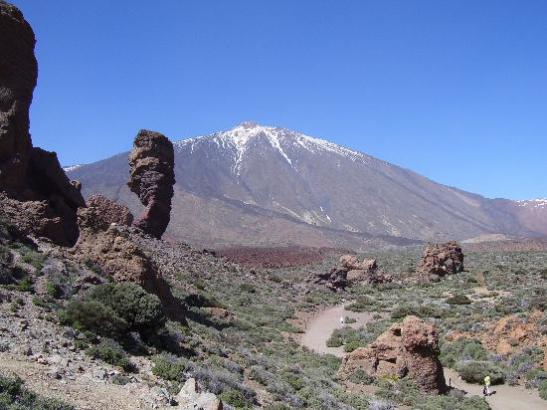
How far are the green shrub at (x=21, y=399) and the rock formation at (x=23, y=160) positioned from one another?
10478 mm

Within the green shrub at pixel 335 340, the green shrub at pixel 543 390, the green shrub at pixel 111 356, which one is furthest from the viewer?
the green shrub at pixel 335 340

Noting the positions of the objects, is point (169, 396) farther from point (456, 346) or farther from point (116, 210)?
point (116, 210)

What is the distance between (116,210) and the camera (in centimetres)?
3120

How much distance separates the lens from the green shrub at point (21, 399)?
6.74m

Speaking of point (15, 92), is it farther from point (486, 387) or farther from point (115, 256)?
point (486, 387)

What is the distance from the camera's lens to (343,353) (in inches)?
830

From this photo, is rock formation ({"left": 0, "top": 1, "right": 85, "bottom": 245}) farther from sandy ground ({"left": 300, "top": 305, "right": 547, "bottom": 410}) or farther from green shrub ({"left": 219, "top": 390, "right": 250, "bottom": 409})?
sandy ground ({"left": 300, "top": 305, "right": 547, "bottom": 410})

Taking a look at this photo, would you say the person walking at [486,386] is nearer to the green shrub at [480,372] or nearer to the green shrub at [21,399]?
the green shrub at [480,372]

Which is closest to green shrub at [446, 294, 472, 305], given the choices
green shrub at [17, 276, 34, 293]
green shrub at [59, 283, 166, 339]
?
green shrub at [59, 283, 166, 339]

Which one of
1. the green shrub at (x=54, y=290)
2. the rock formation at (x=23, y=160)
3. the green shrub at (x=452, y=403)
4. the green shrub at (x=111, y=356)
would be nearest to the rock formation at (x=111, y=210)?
the rock formation at (x=23, y=160)

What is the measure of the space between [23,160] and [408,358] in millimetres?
14677

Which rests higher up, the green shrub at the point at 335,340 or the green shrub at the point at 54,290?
the green shrub at the point at 54,290

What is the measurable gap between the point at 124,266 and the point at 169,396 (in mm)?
7481

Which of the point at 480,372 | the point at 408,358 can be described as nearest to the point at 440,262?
the point at 480,372
